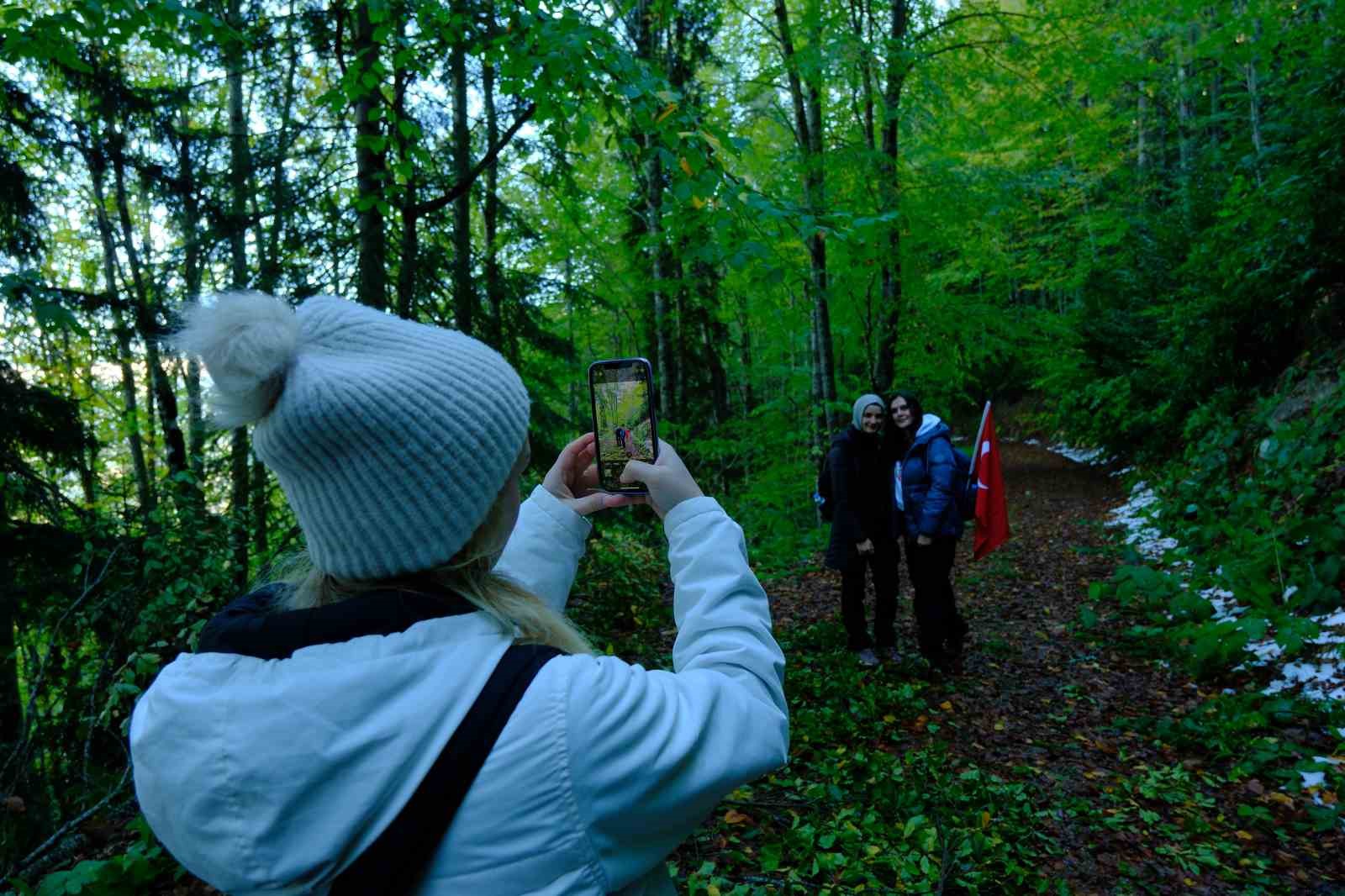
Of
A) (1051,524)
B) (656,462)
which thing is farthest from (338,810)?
(1051,524)

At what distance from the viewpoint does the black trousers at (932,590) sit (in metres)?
5.82

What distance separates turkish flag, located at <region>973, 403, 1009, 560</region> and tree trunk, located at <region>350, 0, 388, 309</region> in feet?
16.3

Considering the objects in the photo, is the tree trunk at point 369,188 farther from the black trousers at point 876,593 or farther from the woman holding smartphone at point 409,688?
the woman holding smartphone at point 409,688

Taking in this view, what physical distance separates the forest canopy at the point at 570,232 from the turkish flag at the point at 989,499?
6.95 ft

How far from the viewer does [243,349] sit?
1.02m

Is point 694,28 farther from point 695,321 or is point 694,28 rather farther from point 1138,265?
point 1138,265

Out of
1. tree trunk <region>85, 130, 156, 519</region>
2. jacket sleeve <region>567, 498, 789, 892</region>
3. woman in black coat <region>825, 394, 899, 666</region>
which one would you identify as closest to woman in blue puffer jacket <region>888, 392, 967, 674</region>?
woman in black coat <region>825, 394, 899, 666</region>

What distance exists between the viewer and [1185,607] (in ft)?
21.3

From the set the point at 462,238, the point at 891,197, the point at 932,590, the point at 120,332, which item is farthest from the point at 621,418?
the point at 891,197

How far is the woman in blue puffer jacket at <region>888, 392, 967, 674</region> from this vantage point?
18.7 ft

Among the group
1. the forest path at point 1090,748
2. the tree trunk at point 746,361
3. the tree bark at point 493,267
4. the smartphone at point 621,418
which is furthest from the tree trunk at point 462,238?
the tree trunk at point 746,361

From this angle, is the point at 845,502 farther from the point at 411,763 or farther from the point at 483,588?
the point at 411,763

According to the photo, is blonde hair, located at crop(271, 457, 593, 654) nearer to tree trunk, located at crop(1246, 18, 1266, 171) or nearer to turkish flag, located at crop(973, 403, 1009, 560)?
turkish flag, located at crop(973, 403, 1009, 560)

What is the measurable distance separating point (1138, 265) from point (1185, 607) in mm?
10937
